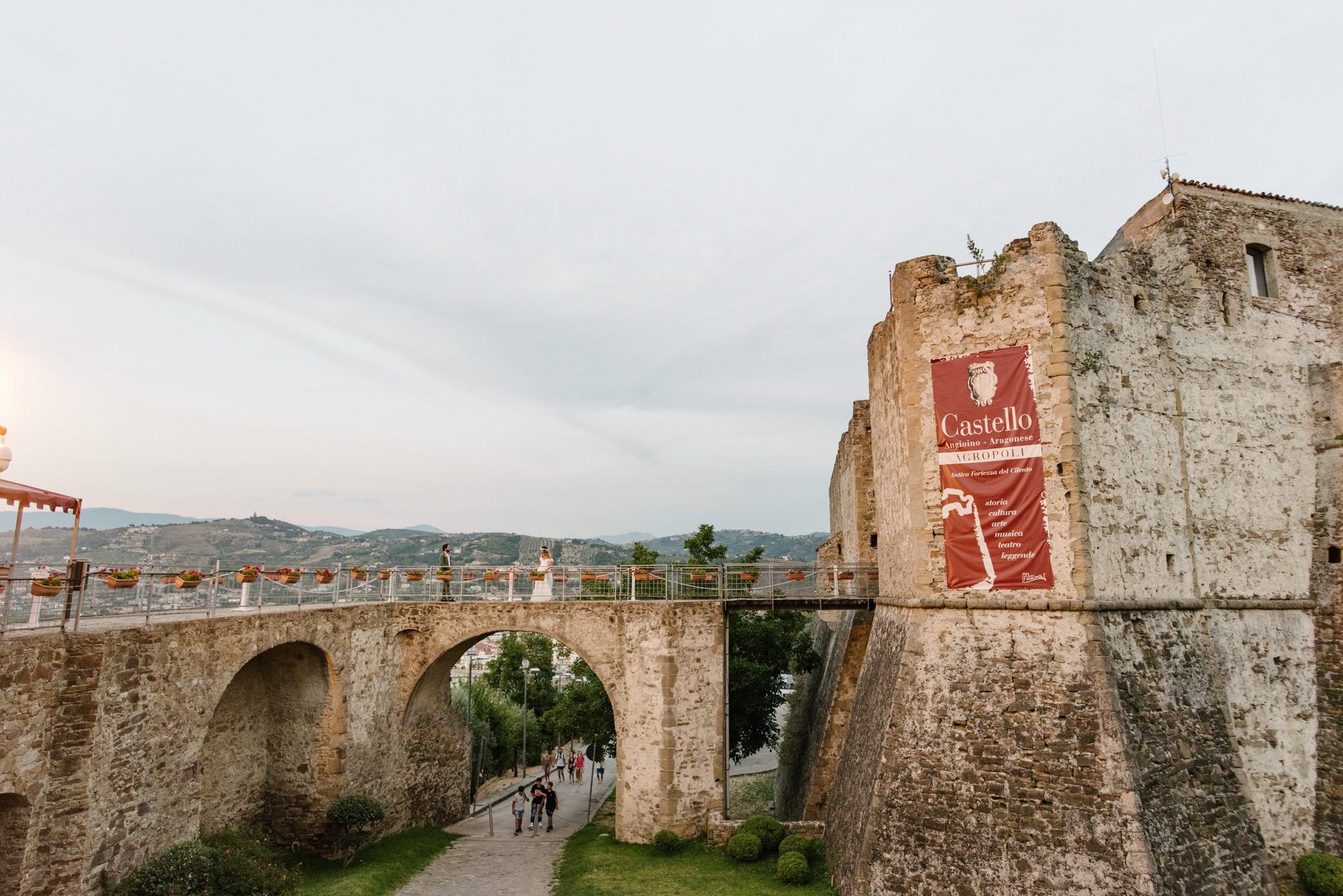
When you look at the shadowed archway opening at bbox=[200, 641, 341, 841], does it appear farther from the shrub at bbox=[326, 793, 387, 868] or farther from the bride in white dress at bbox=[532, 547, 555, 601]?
the bride in white dress at bbox=[532, 547, 555, 601]

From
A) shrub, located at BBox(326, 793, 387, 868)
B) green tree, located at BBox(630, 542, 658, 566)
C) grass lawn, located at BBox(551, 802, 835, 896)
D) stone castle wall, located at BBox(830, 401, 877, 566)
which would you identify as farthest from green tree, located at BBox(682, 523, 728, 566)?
shrub, located at BBox(326, 793, 387, 868)

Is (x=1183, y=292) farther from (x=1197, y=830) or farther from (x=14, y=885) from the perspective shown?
(x=14, y=885)

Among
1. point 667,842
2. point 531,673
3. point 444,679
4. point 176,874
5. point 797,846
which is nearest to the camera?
point 176,874

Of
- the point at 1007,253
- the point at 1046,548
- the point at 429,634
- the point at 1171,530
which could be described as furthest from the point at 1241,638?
the point at 429,634

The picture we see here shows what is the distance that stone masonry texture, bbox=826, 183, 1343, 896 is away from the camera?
1085 centimetres

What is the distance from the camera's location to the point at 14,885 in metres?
9.02

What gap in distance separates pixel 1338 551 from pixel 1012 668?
29.3ft

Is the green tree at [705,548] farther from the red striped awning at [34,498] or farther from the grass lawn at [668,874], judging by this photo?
the red striped awning at [34,498]

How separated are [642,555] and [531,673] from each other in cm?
1971

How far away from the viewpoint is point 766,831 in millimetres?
15336

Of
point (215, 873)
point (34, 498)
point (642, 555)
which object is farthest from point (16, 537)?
point (642, 555)

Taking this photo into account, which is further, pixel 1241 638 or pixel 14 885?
pixel 1241 638

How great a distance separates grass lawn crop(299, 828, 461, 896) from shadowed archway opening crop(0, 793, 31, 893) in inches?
205

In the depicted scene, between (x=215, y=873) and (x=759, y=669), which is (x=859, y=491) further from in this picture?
(x=215, y=873)
